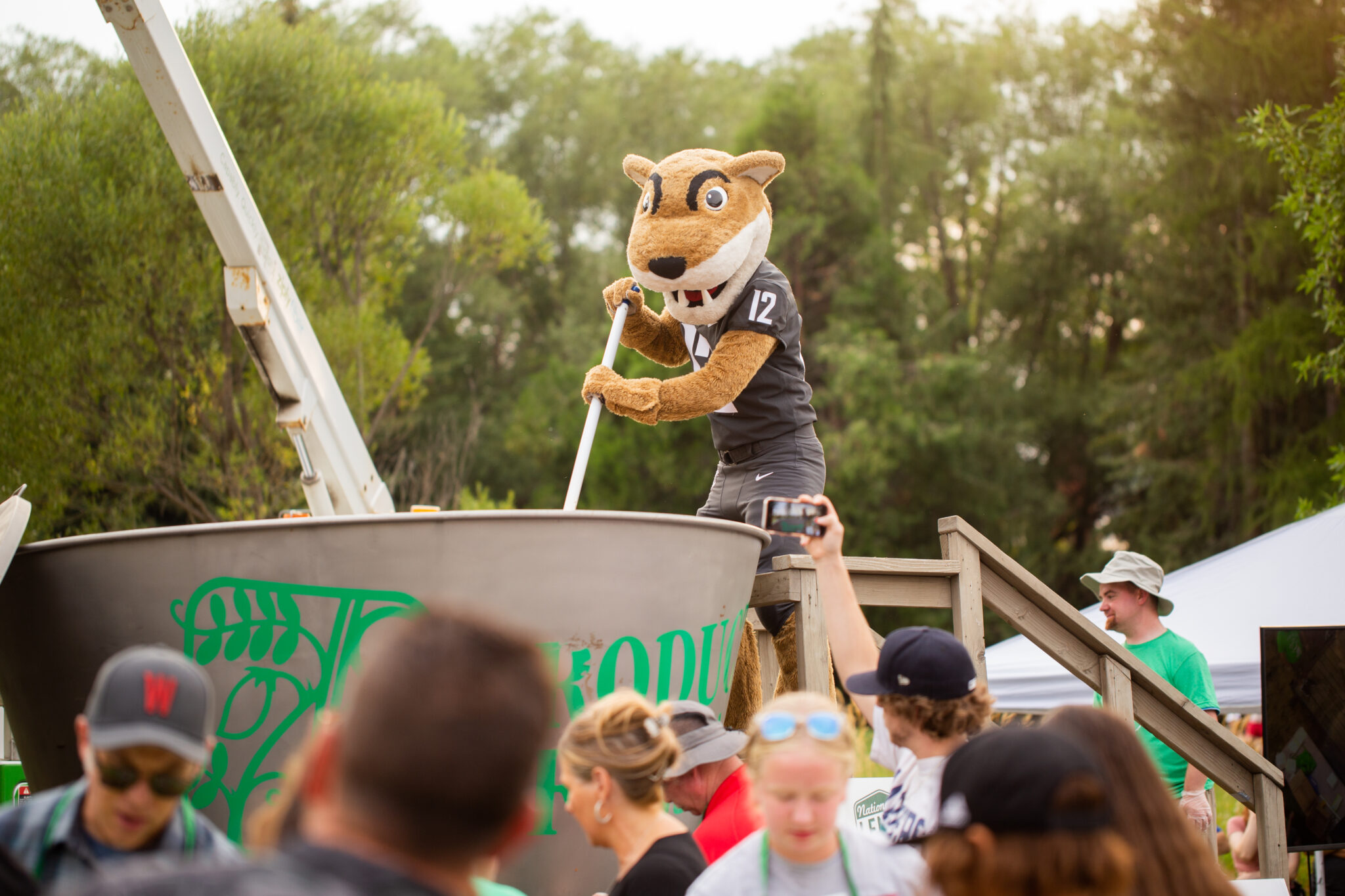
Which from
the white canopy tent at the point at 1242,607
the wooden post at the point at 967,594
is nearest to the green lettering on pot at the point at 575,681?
the wooden post at the point at 967,594

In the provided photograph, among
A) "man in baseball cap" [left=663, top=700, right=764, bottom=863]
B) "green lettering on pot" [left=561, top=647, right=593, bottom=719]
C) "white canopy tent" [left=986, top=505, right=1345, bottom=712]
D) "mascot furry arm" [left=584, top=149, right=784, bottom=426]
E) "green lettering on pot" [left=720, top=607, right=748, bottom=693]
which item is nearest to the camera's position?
"man in baseball cap" [left=663, top=700, right=764, bottom=863]

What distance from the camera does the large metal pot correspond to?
273 centimetres

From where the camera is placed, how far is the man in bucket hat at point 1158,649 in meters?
4.27

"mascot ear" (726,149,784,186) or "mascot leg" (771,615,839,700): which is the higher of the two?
"mascot ear" (726,149,784,186)

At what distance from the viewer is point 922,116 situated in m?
24.5

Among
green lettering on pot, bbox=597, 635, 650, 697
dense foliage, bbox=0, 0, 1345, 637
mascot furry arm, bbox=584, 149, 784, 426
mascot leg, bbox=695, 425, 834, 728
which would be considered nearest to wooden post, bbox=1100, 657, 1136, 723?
mascot leg, bbox=695, 425, 834, 728

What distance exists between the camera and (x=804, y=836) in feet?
5.96

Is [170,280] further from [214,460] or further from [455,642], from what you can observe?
[455,642]

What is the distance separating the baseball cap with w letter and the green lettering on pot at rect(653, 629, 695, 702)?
147cm

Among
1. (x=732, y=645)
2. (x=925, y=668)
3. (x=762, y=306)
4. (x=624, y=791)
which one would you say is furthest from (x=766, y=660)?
(x=624, y=791)

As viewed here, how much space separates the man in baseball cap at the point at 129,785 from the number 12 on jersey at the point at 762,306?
2490mm

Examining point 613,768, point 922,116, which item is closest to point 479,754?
point 613,768

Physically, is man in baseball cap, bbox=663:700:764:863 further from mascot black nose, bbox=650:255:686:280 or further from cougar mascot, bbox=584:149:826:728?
mascot black nose, bbox=650:255:686:280

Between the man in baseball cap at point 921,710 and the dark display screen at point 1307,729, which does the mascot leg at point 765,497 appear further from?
the dark display screen at point 1307,729
